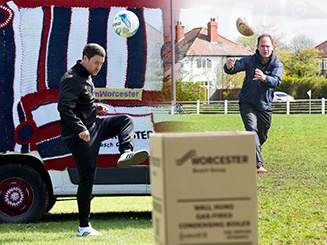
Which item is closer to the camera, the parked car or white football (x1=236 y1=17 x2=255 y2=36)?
white football (x1=236 y1=17 x2=255 y2=36)

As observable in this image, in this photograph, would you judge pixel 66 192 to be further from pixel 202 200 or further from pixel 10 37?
pixel 202 200

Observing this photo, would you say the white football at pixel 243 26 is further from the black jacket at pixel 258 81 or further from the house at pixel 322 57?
the house at pixel 322 57

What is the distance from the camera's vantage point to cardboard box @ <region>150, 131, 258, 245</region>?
3996 millimetres

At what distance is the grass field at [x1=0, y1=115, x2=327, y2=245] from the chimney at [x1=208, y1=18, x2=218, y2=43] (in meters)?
1.08

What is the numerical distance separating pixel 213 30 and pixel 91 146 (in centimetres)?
437

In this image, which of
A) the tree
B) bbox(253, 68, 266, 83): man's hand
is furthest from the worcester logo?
the tree

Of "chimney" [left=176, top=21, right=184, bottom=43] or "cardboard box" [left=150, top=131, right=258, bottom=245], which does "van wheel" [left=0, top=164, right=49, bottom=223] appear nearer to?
"chimney" [left=176, top=21, right=184, bottom=43]

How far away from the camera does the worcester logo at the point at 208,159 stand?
158 inches

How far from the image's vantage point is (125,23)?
358 inches

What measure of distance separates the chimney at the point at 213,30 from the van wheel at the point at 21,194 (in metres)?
3.40

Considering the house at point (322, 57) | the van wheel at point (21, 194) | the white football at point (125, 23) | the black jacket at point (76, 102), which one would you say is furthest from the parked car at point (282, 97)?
the black jacket at point (76, 102)

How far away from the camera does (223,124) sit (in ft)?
44.1

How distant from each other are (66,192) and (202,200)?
17.3ft

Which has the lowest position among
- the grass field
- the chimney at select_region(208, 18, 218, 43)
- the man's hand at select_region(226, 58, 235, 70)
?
the grass field
